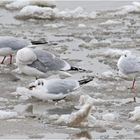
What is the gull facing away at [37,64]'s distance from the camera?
9508 mm

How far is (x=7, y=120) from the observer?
293 inches

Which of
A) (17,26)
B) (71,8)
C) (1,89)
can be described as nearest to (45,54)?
(1,89)

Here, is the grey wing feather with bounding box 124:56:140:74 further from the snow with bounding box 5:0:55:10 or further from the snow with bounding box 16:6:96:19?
the snow with bounding box 5:0:55:10

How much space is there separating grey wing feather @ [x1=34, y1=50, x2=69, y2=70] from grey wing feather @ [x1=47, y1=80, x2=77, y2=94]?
0.99m

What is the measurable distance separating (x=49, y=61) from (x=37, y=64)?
7.3 inches

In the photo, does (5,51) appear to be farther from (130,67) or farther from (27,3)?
(27,3)

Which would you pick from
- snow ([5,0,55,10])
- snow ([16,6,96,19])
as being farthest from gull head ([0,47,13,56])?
snow ([5,0,55,10])

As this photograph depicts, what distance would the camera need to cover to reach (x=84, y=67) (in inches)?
412

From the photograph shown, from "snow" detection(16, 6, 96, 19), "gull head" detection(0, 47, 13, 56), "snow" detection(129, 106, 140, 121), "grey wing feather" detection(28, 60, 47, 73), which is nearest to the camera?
"snow" detection(129, 106, 140, 121)

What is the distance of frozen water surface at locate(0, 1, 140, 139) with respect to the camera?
23.2ft

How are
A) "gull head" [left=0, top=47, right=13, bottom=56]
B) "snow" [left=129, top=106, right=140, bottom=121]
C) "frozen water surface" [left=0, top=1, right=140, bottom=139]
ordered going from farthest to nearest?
"gull head" [left=0, top=47, right=13, bottom=56] → "snow" [left=129, top=106, right=140, bottom=121] → "frozen water surface" [left=0, top=1, right=140, bottom=139]

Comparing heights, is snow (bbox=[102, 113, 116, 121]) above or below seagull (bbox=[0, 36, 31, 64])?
below

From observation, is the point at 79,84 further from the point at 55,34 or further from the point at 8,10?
the point at 8,10

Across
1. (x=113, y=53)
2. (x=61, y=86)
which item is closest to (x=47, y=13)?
(x=113, y=53)
